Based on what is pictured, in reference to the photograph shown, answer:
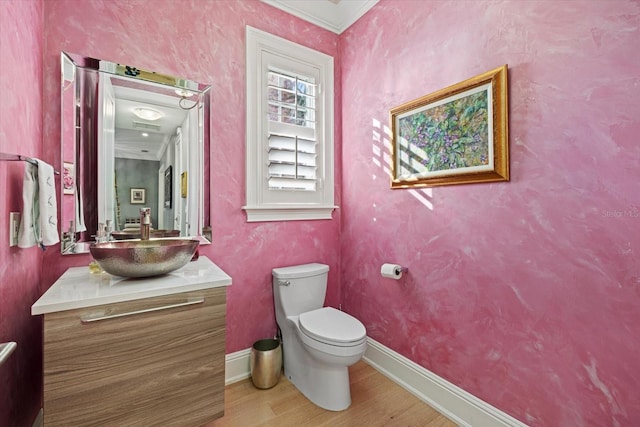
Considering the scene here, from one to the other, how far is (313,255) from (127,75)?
168cm

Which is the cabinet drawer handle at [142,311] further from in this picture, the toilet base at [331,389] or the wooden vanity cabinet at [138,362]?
the toilet base at [331,389]

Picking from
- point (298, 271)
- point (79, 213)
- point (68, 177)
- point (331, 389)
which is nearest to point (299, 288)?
point (298, 271)

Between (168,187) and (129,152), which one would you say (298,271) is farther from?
(129,152)

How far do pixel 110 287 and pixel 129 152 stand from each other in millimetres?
855

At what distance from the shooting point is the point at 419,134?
1846 millimetres

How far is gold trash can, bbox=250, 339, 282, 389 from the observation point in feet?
6.33

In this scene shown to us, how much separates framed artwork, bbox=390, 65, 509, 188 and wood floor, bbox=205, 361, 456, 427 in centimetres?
132

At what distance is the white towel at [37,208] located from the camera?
1167 mm

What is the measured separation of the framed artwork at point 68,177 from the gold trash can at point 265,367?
55.9 inches

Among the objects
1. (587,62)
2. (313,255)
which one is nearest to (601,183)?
(587,62)

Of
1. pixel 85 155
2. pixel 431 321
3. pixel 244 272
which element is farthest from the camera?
pixel 244 272

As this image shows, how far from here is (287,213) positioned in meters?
2.22

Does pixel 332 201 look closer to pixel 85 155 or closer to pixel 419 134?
pixel 419 134

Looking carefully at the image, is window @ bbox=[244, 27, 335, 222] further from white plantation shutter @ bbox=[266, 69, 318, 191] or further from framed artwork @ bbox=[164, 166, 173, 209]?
framed artwork @ bbox=[164, 166, 173, 209]
